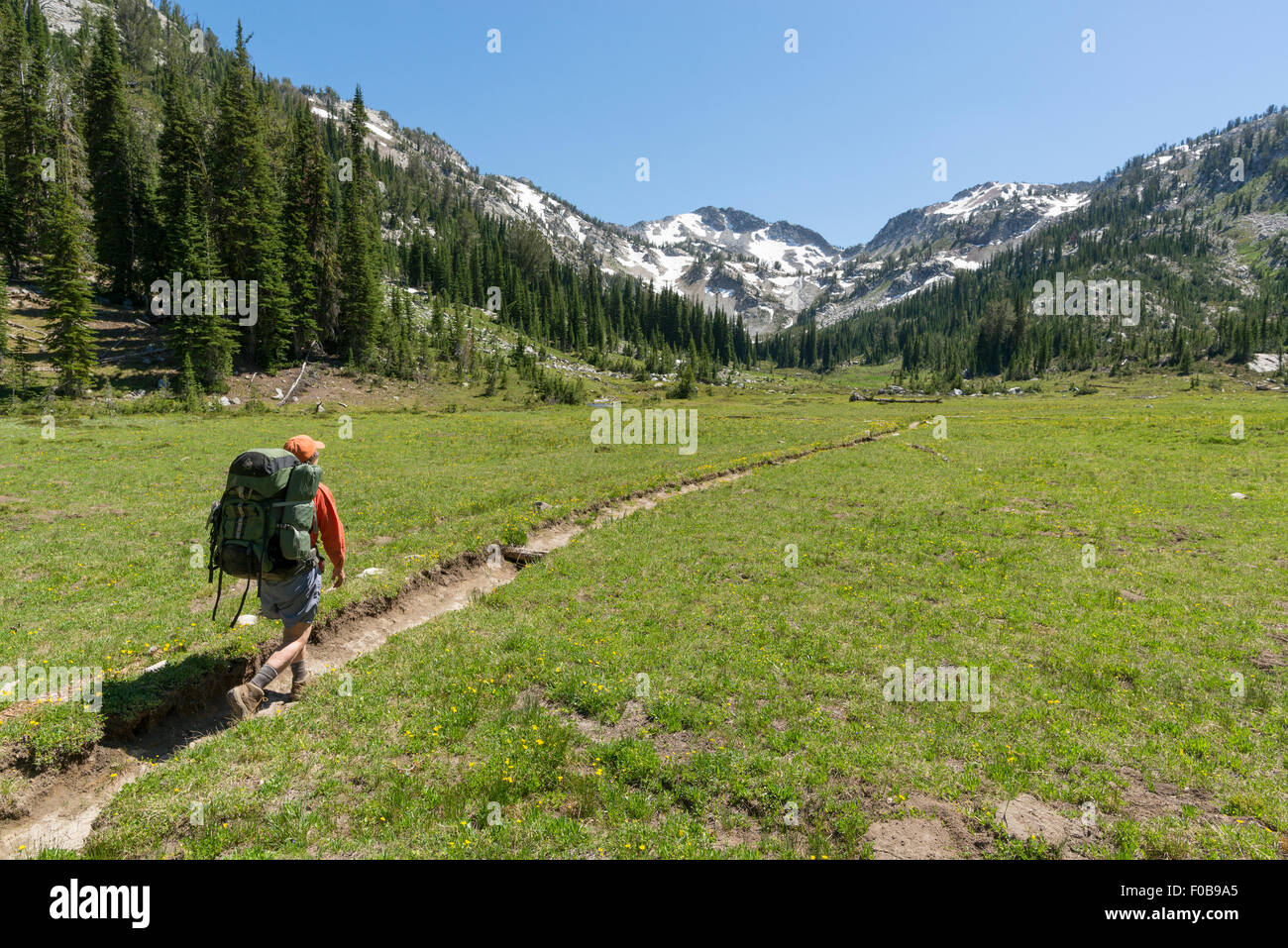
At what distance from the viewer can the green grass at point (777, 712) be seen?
7.20 meters

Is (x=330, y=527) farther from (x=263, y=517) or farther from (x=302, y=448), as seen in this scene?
(x=302, y=448)

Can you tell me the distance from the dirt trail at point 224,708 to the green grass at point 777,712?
3.19ft

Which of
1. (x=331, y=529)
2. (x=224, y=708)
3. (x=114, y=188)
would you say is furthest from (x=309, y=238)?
(x=224, y=708)

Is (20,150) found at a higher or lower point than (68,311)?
higher

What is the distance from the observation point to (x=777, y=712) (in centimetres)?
1024


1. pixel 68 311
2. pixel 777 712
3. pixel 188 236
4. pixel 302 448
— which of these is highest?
pixel 188 236

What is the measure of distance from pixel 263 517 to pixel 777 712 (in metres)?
10.1

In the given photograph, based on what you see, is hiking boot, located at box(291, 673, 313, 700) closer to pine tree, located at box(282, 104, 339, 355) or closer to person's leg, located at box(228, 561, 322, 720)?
person's leg, located at box(228, 561, 322, 720)

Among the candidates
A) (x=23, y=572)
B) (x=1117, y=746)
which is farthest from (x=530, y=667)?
(x=23, y=572)

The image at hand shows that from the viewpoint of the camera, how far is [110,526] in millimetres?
19188

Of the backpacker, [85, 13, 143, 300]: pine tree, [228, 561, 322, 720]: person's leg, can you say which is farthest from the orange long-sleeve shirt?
[85, 13, 143, 300]: pine tree

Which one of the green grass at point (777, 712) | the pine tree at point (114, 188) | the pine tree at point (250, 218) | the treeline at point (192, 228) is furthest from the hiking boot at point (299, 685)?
the pine tree at point (114, 188)

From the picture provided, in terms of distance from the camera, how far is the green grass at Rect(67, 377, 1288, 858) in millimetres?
7203

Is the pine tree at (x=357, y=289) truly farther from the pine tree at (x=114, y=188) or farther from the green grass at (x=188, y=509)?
the green grass at (x=188, y=509)
